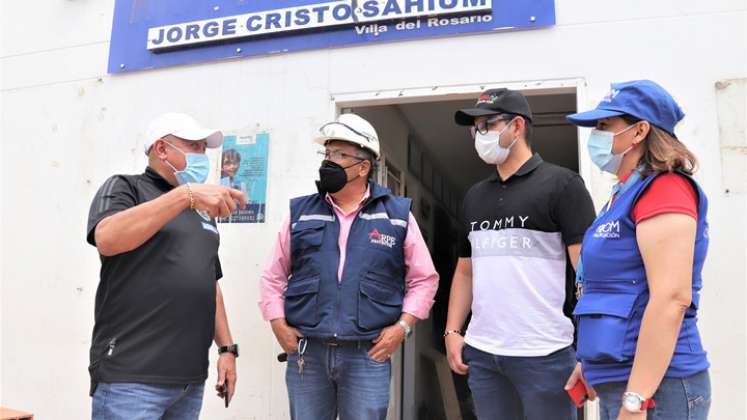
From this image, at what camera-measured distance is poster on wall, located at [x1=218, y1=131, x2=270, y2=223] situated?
346 centimetres

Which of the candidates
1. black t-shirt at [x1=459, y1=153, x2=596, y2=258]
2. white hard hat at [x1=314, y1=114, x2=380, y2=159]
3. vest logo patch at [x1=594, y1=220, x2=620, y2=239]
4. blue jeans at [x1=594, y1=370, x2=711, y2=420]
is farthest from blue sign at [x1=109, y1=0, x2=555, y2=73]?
blue jeans at [x1=594, y1=370, x2=711, y2=420]

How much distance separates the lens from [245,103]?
3.62 meters

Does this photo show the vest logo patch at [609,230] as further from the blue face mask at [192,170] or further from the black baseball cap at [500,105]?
the blue face mask at [192,170]

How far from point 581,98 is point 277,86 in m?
1.87

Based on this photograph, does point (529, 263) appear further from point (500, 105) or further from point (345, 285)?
point (345, 285)

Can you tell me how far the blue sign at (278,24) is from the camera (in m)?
3.23

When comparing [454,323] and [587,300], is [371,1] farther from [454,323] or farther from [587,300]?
[587,300]

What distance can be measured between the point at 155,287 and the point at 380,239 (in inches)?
37.3

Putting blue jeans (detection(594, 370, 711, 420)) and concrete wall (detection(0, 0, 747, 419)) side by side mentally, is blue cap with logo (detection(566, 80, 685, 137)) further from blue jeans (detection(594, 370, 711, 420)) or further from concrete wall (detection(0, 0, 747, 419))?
concrete wall (detection(0, 0, 747, 419))

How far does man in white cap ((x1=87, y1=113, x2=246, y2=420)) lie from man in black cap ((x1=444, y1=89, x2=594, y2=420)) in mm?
1029

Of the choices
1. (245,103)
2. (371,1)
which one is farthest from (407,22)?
(245,103)

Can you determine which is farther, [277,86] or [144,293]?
[277,86]

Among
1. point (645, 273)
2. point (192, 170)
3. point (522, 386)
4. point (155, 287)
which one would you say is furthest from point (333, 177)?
point (645, 273)

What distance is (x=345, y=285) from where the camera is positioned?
2355mm
